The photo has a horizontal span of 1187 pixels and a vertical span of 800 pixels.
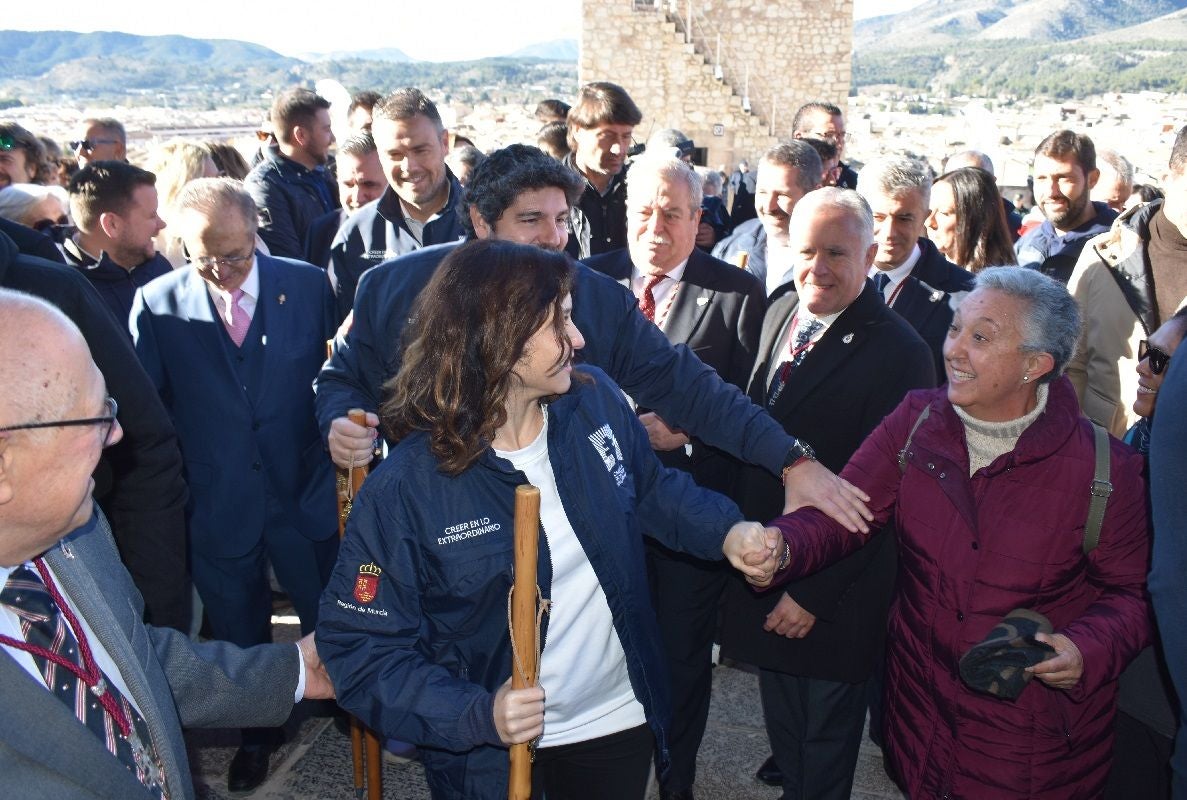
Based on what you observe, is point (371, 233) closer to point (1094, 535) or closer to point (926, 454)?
point (926, 454)

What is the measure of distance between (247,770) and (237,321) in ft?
5.92

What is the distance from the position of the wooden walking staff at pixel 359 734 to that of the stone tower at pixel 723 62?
21066mm

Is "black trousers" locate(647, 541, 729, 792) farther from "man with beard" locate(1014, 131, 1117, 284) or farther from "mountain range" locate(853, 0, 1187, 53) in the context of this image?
"mountain range" locate(853, 0, 1187, 53)

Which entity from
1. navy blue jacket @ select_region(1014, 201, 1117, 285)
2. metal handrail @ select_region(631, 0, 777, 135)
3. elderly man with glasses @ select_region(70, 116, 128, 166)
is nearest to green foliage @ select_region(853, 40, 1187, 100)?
metal handrail @ select_region(631, 0, 777, 135)

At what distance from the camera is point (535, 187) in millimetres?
3344

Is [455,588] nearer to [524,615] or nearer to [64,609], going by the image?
[524,615]

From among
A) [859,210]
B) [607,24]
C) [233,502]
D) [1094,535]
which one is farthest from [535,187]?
[607,24]

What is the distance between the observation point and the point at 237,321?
379cm

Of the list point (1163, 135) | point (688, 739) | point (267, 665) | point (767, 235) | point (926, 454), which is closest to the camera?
point (267, 665)

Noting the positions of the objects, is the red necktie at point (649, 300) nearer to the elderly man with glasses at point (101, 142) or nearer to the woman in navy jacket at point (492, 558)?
the woman in navy jacket at point (492, 558)

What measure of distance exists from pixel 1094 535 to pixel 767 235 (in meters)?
2.67

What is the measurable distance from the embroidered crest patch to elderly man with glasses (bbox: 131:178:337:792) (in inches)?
71.4

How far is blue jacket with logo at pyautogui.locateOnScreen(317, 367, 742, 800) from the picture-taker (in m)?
2.09

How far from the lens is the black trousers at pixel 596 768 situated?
245 centimetres
